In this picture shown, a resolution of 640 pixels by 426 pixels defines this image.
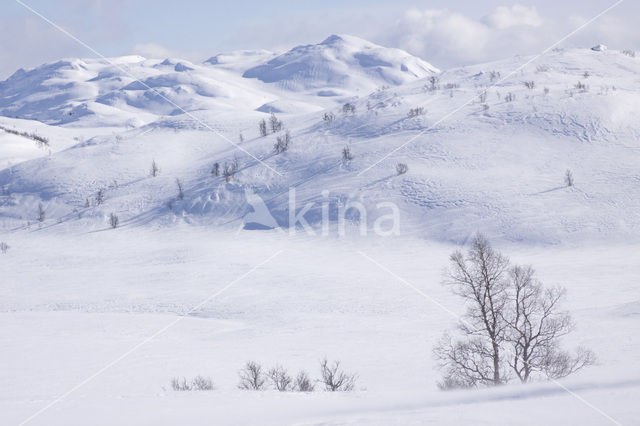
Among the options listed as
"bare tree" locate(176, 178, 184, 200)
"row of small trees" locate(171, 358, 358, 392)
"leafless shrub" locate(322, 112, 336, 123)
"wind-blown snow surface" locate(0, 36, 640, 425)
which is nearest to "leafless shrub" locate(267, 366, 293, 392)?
"row of small trees" locate(171, 358, 358, 392)

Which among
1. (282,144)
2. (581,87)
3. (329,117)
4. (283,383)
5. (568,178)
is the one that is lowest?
(283,383)

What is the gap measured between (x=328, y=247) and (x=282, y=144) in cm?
2903

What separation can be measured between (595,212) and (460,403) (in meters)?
47.8

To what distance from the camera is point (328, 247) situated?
51875 millimetres

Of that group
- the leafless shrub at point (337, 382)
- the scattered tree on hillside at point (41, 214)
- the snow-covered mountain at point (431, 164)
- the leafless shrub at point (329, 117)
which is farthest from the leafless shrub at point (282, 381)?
the leafless shrub at point (329, 117)

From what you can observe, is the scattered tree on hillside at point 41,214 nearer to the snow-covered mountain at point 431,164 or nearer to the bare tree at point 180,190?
the snow-covered mountain at point 431,164

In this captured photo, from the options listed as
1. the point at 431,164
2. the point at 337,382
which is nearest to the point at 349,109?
the point at 431,164

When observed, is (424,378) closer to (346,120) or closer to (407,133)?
(407,133)

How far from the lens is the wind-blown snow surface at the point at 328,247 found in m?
13.2

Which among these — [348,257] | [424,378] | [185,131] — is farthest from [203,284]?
[185,131]

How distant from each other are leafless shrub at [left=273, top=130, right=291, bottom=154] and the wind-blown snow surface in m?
1.52

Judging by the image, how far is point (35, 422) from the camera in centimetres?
1185

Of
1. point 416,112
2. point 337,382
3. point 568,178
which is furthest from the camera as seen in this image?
point 416,112

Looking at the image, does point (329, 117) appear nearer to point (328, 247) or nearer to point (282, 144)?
point (282, 144)
